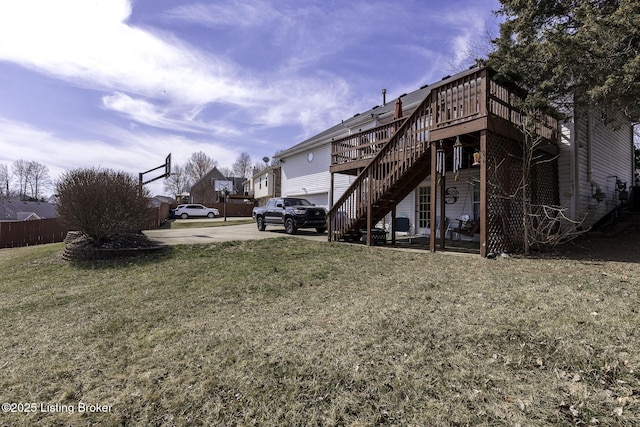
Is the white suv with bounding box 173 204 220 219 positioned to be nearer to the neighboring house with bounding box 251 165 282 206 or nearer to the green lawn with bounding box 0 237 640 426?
the neighboring house with bounding box 251 165 282 206

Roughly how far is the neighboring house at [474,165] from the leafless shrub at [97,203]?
6.24 metres

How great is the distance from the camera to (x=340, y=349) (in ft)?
11.3

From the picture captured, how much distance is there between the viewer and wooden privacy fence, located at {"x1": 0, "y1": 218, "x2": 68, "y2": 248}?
16203mm

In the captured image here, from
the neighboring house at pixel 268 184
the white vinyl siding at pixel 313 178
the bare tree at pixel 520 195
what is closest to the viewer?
the bare tree at pixel 520 195

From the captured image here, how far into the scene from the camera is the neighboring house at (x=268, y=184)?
1219 inches

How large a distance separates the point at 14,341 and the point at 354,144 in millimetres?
10429

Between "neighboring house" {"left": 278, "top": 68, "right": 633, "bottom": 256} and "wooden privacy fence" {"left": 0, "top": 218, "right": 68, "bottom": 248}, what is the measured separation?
1430cm

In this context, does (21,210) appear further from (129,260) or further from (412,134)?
(412,134)

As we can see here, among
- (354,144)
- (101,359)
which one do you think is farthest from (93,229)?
(354,144)

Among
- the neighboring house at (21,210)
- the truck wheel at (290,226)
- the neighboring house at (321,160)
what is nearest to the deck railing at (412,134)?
the truck wheel at (290,226)

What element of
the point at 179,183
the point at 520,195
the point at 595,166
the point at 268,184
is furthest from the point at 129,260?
the point at 179,183

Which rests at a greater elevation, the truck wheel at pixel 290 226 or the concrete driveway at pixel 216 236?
the truck wheel at pixel 290 226

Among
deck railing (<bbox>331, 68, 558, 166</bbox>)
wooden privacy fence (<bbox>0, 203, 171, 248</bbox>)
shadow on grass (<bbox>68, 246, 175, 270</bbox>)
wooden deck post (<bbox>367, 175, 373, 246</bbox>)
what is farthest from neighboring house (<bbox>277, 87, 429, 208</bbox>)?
wooden privacy fence (<bbox>0, 203, 171, 248</bbox>)

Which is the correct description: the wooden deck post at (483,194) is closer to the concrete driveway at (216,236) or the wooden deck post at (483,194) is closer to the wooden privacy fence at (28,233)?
the concrete driveway at (216,236)
